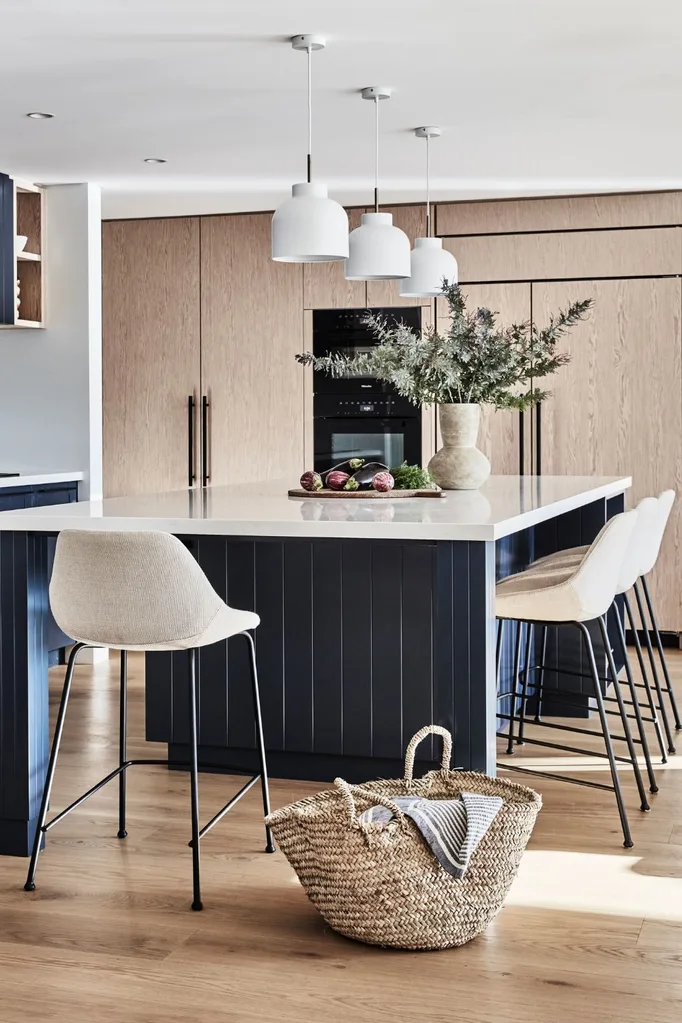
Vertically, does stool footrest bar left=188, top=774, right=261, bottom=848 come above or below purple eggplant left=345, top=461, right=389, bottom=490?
below

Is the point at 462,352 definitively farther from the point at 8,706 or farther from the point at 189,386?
the point at 189,386

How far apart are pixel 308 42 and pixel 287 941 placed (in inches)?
96.9

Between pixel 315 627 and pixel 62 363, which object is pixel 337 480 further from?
pixel 62 363

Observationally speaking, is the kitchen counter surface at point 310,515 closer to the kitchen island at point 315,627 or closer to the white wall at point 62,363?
the kitchen island at point 315,627

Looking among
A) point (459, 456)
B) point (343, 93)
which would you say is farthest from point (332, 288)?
point (459, 456)

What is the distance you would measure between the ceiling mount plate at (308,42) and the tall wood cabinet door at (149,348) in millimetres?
3156

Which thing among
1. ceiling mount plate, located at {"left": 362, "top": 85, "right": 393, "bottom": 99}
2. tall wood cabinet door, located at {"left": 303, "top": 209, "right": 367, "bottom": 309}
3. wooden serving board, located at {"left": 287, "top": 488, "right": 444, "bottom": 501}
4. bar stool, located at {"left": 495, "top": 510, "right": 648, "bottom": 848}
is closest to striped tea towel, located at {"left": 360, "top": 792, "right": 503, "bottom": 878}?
bar stool, located at {"left": 495, "top": 510, "right": 648, "bottom": 848}

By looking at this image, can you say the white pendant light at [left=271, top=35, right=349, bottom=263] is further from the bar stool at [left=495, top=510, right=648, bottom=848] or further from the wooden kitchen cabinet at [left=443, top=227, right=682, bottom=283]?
the wooden kitchen cabinet at [left=443, top=227, right=682, bottom=283]

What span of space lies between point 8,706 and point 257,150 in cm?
282

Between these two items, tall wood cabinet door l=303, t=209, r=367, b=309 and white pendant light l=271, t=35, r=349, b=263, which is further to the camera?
tall wood cabinet door l=303, t=209, r=367, b=309

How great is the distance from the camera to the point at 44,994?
232cm

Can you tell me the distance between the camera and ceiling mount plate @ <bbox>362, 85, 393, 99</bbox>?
4.08 m

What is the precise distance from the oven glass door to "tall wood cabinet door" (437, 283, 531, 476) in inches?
14.9

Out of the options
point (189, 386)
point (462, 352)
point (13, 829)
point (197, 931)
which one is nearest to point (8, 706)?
point (13, 829)
